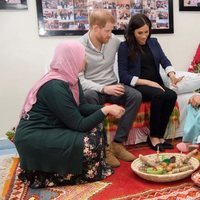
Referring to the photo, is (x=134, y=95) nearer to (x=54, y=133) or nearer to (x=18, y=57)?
(x=54, y=133)

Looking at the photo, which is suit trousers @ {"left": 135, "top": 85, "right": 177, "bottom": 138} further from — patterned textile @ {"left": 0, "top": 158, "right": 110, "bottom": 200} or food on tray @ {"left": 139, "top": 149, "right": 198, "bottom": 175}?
patterned textile @ {"left": 0, "top": 158, "right": 110, "bottom": 200}

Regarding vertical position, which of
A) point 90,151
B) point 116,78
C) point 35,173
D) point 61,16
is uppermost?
point 61,16

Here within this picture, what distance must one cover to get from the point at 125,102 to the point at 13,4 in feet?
4.41

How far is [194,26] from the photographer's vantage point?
3.34 m

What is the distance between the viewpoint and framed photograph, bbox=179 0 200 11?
3.22m

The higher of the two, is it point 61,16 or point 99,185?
point 61,16

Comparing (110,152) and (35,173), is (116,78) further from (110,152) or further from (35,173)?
(35,173)

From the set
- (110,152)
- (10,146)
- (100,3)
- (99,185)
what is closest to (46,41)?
(100,3)

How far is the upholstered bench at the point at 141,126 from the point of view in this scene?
2.31m

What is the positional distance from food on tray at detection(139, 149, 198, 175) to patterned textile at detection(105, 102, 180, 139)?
0.44 meters

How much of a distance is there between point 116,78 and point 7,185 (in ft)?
3.86

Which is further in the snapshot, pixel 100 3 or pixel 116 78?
pixel 100 3

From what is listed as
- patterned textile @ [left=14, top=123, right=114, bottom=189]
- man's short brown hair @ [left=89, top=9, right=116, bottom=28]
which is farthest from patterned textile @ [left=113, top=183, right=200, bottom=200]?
man's short brown hair @ [left=89, top=9, right=116, bottom=28]

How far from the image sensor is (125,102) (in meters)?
2.31
